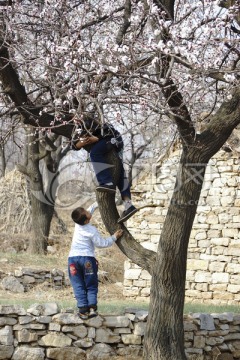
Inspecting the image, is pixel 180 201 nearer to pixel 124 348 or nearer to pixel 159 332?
pixel 159 332

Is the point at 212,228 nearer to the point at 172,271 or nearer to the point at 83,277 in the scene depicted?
the point at 83,277

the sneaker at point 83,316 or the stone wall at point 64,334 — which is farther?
the sneaker at point 83,316

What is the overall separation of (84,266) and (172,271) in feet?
3.83

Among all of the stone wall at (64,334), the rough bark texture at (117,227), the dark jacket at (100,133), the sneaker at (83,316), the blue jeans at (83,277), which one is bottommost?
the stone wall at (64,334)

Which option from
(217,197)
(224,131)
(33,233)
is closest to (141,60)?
(224,131)

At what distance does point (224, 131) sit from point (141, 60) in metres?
1.32

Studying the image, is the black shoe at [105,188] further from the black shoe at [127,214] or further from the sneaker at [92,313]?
the sneaker at [92,313]

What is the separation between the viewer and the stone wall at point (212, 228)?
14.4 metres

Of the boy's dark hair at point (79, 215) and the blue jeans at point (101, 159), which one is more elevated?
the blue jeans at point (101, 159)

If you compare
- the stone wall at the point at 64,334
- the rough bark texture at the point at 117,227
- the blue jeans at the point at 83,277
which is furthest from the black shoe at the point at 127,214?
the stone wall at the point at 64,334

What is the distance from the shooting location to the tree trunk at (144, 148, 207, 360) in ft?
26.9

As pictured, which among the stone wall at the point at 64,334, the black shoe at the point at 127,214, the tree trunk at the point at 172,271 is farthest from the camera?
the stone wall at the point at 64,334

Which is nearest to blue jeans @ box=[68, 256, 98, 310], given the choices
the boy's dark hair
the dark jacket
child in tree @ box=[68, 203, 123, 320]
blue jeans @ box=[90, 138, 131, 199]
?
child in tree @ box=[68, 203, 123, 320]

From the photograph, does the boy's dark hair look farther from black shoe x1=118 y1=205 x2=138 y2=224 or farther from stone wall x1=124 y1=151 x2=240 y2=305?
stone wall x1=124 y1=151 x2=240 y2=305
